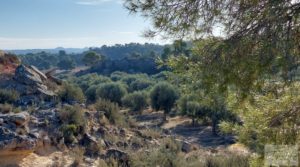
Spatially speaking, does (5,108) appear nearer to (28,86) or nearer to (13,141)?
(28,86)

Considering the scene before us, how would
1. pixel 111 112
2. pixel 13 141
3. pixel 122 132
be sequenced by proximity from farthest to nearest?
1. pixel 111 112
2. pixel 122 132
3. pixel 13 141

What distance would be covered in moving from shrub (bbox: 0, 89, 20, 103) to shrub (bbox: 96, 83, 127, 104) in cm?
1989

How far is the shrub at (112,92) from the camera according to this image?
36125 mm

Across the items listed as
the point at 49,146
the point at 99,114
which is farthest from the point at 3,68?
the point at 49,146

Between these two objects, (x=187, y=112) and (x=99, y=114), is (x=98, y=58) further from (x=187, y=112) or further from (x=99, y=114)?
(x=99, y=114)

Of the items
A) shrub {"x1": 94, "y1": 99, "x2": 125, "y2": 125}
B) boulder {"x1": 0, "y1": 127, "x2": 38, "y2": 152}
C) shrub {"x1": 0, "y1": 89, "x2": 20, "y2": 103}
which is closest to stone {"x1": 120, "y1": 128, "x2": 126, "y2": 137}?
shrub {"x1": 94, "y1": 99, "x2": 125, "y2": 125}

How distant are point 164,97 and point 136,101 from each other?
3.68 meters

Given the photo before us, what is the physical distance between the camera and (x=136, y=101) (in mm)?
34656

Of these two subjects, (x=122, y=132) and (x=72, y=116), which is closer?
(x=72, y=116)

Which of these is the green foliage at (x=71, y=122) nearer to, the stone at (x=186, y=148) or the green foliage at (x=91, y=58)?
the stone at (x=186, y=148)

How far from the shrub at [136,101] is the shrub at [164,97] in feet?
5.76

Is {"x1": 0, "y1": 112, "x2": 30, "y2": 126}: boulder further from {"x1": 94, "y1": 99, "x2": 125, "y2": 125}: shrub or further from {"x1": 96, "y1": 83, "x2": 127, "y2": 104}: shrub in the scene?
{"x1": 96, "y1": 83, "x2": 127, "y2": 104}: shrub

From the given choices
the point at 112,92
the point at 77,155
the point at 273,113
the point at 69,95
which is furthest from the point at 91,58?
the point at 273,113

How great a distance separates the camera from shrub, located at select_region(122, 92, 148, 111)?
34594 millimetres
